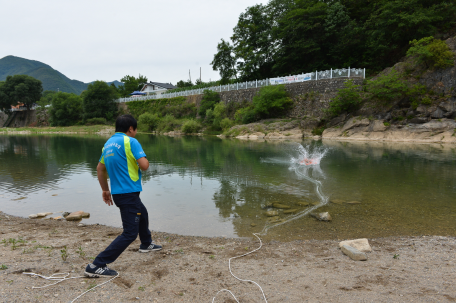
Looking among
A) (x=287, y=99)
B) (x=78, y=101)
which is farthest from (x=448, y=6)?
(x=78, y=101)

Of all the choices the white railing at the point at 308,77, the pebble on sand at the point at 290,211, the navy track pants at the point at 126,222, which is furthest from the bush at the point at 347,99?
the navy track pants at the point at 126,222

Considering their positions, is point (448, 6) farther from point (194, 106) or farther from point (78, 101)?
point (78, 101)

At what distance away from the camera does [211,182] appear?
12539 mm

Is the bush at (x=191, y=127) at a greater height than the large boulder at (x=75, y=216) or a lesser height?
greater

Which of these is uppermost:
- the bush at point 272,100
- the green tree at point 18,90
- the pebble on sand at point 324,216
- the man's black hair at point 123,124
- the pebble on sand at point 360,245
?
the green tree at point 18,90

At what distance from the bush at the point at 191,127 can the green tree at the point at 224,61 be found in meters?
13.6

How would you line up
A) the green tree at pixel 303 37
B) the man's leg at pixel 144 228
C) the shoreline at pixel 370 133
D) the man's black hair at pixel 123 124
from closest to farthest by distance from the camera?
1. the man's black hair at pixel 123 124
2. the man's leg at pixel 144 228
3. the shoreline at pixel 370 133
4. the green tree at pixel 303 37

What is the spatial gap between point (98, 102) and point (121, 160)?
246ft

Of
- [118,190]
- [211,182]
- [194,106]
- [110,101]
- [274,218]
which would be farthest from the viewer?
[110,101]

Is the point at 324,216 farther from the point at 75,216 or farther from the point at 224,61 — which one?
the point at 224,61

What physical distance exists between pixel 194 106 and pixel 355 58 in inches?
1214

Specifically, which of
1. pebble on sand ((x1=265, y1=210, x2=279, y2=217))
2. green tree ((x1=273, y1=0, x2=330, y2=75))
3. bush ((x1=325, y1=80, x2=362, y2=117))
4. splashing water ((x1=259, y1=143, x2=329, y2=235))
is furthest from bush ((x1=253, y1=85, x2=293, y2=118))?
A: pebble on sand ((x1=265, y1=210, x2=279, y2=217))

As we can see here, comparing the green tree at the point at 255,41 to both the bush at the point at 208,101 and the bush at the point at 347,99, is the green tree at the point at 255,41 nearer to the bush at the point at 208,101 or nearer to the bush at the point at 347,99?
the bush at the point at 208,101

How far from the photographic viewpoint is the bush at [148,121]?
60469 mm
